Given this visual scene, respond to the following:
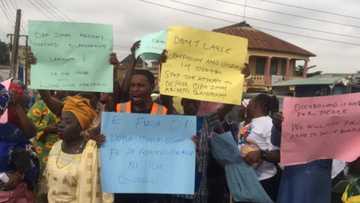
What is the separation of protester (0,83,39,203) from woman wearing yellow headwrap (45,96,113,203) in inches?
6.0

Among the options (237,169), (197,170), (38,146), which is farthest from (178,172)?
(38,146)

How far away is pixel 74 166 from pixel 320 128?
173cm

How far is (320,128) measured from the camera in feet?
12.4

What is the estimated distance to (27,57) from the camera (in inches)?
150

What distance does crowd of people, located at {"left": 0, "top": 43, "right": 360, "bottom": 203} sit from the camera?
3.50 metres

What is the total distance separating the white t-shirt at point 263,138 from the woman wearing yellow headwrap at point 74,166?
4.78 feet

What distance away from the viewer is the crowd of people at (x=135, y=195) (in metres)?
3.50

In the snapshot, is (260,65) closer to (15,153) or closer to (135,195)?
(135,195)

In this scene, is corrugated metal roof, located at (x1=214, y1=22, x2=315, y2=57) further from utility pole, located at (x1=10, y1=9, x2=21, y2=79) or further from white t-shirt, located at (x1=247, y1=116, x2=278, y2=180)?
white t-shirt, located at (x1=247, y1=116, x2=278, y2=180)

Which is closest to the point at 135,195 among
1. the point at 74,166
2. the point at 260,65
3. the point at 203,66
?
the point at 74,166

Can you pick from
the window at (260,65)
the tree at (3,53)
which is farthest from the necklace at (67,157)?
the tree at (3,53)

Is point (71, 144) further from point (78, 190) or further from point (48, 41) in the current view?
point (48, 41)

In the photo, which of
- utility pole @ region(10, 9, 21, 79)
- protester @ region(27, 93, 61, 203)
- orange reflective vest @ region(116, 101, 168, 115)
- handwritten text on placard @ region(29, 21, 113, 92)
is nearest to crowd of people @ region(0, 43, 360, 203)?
orange reflective vest @ region(116, 101, 168, 115)

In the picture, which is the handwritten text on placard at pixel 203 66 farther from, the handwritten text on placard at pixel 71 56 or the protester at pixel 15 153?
the protester at pixel 15 153
